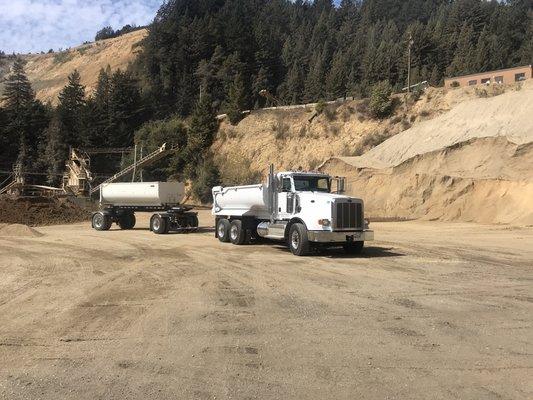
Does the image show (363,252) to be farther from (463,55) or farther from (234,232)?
(463,55)

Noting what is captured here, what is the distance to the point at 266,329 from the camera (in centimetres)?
835

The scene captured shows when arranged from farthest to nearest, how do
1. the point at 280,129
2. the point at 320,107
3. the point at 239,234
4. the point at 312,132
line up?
the point at 280,129 → the point at 320,107 → the point at 312,132 → the point at 239,234

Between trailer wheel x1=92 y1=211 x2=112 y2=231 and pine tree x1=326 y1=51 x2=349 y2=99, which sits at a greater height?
pine tree x1=326 y1=51 x2=349 y2=99

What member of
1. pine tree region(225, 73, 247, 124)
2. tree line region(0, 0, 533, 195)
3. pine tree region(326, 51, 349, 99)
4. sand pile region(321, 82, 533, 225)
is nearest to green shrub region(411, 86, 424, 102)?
tree line region(0, 0, 533, 195)

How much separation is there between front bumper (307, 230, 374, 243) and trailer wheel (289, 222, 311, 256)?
28 cm

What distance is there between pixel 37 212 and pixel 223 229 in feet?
79.6

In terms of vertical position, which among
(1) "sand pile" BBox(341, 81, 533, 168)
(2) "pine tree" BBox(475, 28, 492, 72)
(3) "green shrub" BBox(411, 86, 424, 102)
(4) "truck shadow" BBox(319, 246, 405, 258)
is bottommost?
(4) "truck shadow" BBox(319, 246, 405, 258)

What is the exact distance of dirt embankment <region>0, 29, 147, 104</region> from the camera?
455 ft

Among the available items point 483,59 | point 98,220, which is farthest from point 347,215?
point 483,59

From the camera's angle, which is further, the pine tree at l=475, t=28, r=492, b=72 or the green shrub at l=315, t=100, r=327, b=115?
the pine tree at l=475, t=28, r=492, b=72

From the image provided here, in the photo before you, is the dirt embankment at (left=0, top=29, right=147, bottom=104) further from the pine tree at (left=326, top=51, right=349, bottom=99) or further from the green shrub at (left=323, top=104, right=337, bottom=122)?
the green shrub at (left=323, top=104, right=337, bottom=122)

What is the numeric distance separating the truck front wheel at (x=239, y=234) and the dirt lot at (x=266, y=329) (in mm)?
5280

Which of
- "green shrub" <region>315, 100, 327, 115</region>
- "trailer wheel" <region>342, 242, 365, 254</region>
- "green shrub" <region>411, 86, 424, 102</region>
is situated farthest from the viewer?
"green shrub" <region>315, 100, 327, 115</region>

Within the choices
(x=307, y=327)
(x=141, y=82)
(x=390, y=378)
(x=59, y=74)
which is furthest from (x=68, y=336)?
(x=59, y=74)
